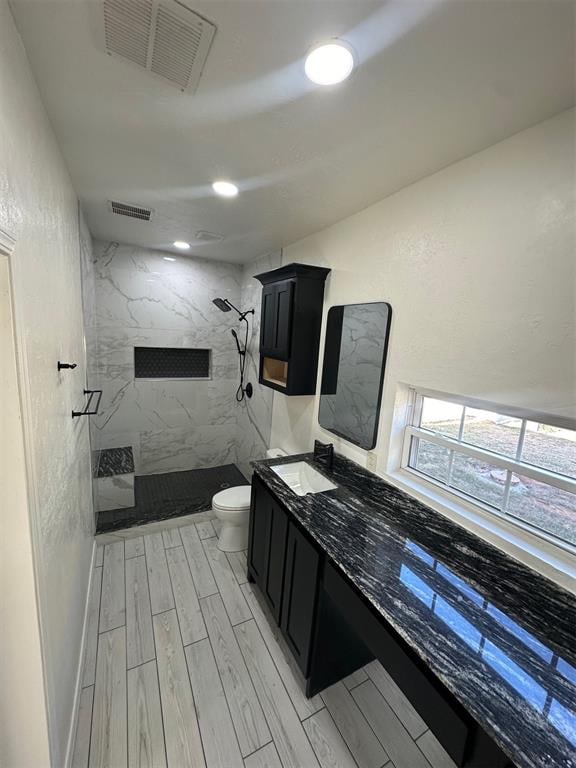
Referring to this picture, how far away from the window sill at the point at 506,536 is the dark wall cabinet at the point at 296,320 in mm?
1059

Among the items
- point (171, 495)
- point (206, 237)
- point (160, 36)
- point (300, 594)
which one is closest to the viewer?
point (160, 36)

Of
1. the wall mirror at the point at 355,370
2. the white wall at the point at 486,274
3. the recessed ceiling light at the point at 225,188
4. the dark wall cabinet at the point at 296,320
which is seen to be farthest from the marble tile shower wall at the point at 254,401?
the white wall at the point at 486,274

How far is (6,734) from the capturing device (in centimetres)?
97

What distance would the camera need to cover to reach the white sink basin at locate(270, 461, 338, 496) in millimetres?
2043

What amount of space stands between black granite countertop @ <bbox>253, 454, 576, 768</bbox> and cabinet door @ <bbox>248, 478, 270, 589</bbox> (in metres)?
0.29

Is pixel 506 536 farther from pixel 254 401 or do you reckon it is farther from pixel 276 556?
pixel 254 401

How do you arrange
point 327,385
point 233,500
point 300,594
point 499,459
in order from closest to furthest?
1. point 499,459
2. point 300,594
3. point 327,385
4. point 233,500

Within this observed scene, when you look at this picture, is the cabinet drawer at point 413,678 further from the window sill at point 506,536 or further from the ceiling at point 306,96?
the ceiling at point 306,96

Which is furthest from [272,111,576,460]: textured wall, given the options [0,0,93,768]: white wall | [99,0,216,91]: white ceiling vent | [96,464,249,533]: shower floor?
[96,464,249,533]: shower floor

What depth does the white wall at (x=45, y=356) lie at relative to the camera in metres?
0.84

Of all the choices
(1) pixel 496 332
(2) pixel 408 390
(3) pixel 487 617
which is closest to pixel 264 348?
(2) pixel 408 390

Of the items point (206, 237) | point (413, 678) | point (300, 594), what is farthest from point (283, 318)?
point (413, 678)

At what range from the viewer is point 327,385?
7.41 ft

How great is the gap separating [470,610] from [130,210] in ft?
9.58
